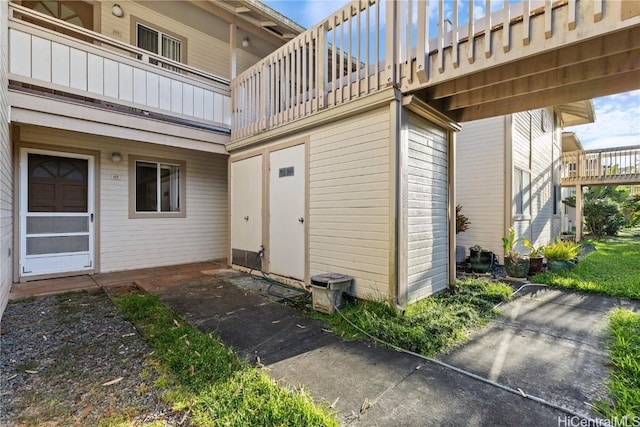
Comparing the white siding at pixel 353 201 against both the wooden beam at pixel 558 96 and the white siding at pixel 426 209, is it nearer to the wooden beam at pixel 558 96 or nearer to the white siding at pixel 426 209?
the white siding at pixel 426 209

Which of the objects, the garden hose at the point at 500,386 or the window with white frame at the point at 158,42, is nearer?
the garden hose at the point at 500,386

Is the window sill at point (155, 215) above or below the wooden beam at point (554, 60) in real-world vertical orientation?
below

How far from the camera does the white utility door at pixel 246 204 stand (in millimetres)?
5848

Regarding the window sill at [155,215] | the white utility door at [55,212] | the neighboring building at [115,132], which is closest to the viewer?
the neighboring building at [115,132]

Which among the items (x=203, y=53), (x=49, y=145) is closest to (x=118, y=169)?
(x=49, y=145)

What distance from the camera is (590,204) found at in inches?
578

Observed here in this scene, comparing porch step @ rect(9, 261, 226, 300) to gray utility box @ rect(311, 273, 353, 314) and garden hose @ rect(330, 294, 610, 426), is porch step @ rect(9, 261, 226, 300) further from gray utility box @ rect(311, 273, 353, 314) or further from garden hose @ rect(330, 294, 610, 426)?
garden hose @ rect(330, 294, 610, 426)

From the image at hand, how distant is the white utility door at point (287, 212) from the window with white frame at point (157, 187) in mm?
2999

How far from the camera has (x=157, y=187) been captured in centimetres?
684

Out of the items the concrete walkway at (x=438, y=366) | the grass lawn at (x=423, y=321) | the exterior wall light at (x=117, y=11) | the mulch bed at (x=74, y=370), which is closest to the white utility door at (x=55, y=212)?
the mulch bed at (x=74, y=370)

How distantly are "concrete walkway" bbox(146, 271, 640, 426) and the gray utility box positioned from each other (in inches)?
10.6

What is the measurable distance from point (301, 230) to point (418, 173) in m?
2.05

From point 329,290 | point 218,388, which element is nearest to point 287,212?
point 329,290

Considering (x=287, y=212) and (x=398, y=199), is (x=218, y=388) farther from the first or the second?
(x=287, y=212)
